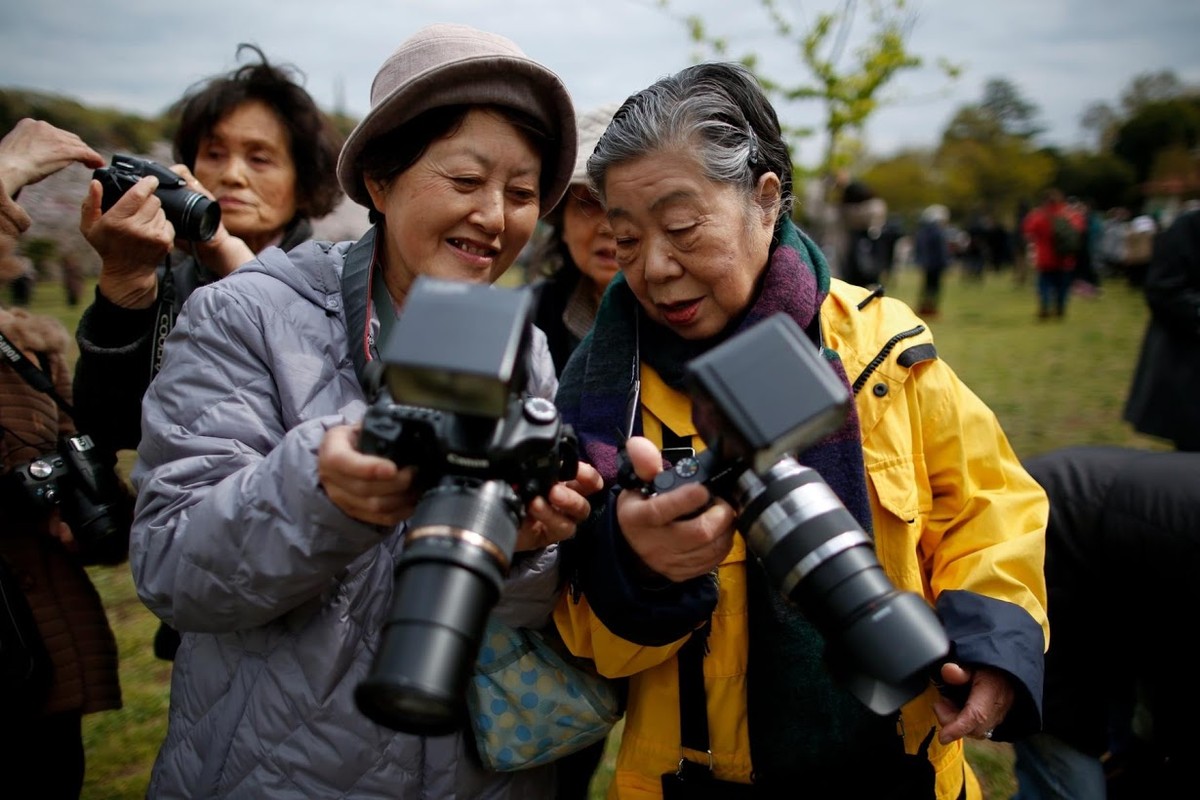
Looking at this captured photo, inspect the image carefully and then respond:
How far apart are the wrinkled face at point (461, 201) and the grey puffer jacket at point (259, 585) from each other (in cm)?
24

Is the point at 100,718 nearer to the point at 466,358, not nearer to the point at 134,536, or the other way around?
the point at 134,536

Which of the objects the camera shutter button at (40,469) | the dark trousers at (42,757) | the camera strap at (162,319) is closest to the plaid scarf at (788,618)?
the camera strap at (162,319)

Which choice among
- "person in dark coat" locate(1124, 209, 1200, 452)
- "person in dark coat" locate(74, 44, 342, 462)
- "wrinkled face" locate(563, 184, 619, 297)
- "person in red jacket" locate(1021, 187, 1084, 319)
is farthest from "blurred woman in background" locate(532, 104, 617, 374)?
"person in red jacket" locate(1021, 187, 1084, 319)

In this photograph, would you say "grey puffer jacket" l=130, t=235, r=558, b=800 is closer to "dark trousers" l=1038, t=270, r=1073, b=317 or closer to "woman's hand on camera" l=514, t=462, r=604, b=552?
"woman's hand on camera" l=514, t=462, r=604, b=552

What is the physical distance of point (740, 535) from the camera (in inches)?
60.6

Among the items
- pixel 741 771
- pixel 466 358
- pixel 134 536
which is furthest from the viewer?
pixel 741 771

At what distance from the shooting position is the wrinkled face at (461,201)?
1.69m

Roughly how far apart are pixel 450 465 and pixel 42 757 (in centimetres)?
184

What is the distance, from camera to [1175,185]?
22.5 m

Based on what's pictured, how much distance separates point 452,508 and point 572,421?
72cm

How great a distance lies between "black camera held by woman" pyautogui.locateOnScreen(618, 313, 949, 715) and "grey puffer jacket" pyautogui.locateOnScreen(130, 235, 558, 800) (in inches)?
19.8

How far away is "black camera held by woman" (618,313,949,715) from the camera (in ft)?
3.65

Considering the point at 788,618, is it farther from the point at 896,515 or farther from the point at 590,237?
the point at 590,237

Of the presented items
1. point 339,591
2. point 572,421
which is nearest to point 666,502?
point 572,421
